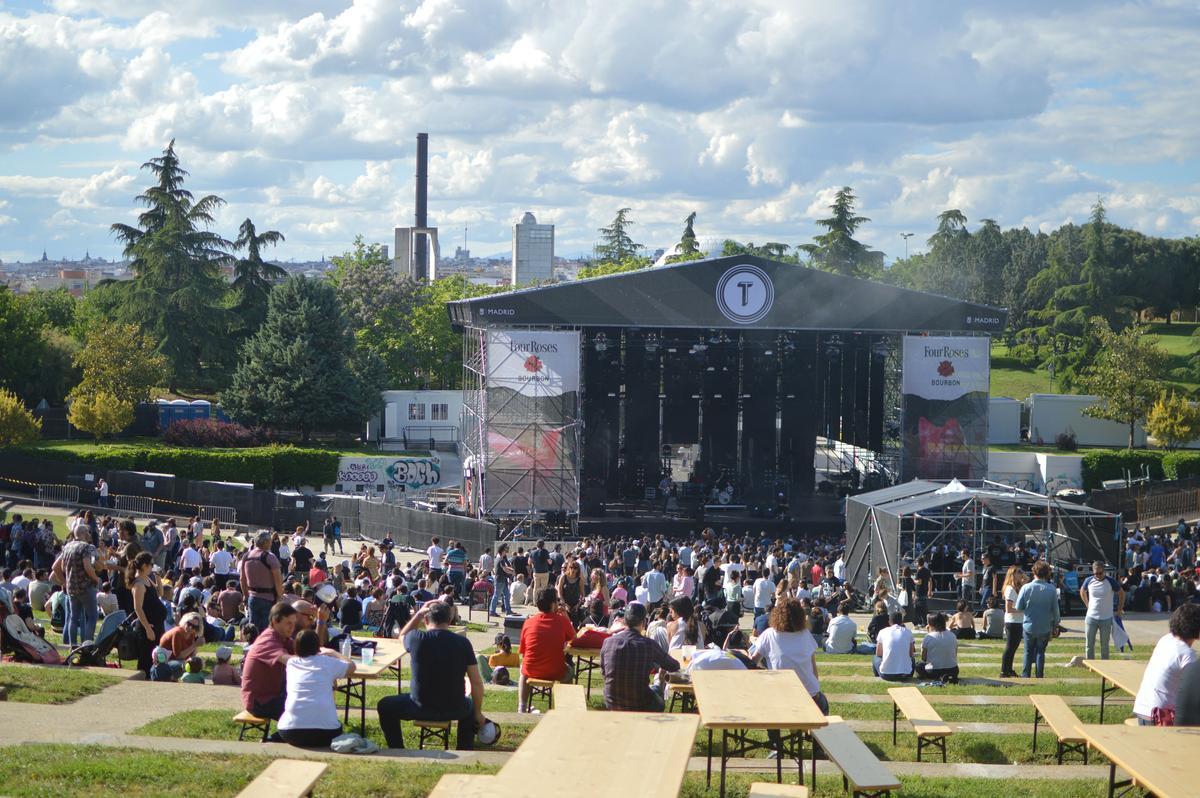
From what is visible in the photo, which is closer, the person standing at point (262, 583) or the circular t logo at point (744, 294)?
the person standing at point (262, 583)

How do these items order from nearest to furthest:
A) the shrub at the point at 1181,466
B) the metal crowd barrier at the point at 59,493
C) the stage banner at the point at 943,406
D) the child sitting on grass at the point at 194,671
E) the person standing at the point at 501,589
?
the child sitting on grass at the point at 194,671, the person standing at the point at 501,589, the metal crowd barrier at the point at 59,493, the stage banner at the point at 943,406, the shrub at the point at 1181,466

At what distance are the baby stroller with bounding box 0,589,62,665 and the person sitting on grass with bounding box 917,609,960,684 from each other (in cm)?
746

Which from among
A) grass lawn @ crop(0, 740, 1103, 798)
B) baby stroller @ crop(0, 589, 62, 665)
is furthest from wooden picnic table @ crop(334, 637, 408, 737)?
baby stroller @ crop(0, 589, 62, 665)

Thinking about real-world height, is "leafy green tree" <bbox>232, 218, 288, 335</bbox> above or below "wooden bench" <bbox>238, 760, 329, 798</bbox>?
above

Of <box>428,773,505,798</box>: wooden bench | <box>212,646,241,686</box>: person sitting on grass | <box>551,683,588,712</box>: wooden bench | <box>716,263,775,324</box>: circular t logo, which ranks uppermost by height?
<box>716,263,775,324</box>: circular t logo

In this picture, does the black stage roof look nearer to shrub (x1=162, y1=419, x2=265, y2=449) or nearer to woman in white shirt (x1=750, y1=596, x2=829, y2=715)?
shrub (x1=162, y1=419, x2=265, y2=449)

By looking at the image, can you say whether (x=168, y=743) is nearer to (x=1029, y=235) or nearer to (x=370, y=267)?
(x=370, y=267)

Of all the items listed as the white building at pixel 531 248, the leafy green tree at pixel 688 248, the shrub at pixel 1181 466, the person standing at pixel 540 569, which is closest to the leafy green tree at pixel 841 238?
the leafy green tree at pixel 688 248

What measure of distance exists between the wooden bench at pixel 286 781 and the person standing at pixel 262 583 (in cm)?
572

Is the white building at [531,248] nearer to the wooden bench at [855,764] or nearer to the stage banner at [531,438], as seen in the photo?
the stage banner at [531,438]

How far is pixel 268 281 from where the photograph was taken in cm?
5297

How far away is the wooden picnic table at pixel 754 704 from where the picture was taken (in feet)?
19.4

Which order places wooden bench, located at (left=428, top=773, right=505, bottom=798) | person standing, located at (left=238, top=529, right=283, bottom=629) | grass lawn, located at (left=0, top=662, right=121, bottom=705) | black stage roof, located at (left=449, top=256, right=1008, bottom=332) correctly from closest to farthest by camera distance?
wooden bench, located at (left=428, top=773, right=505, bottom=798) < grass lawn, located at (left=0, top=662, right=121, bottom=705) < person standing, located at (left=238, top=529, right=283, bottom=629) < black stage roof, located at (left=449, top=256, right=1008, bottom=332)

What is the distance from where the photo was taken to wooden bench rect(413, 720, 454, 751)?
24.7 feet
